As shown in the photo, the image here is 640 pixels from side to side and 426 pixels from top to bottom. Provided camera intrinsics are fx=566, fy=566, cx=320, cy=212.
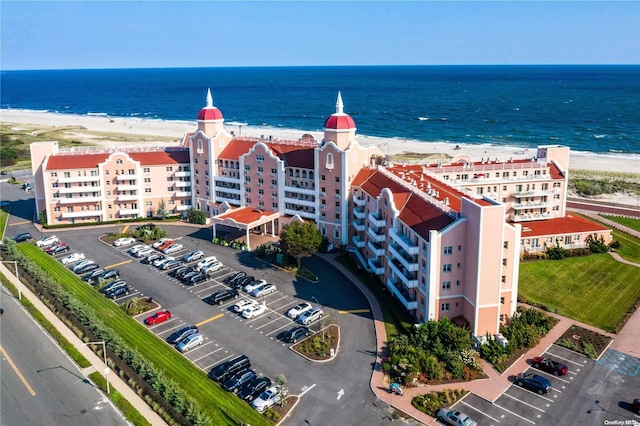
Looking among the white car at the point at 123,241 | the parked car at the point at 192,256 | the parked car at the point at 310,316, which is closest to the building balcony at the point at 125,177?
the white car at the point at 123,241

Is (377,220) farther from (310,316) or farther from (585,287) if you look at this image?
(585,287)

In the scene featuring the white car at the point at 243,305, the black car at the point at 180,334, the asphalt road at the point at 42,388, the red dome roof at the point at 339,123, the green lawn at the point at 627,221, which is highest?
the red dome roof at the point at 339,123

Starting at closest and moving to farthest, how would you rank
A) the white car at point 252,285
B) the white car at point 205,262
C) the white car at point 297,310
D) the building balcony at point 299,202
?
1. the white car at point 297,310
2. the white car at point 252,285
3. the white car at point 205,262
4. the building balcony at point 299,202

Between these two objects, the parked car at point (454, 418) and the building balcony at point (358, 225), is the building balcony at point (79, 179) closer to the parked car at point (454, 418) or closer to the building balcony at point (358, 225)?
the building balcony at point (358, 225)

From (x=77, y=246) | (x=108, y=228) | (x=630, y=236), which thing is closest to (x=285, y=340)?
(x=77, y=246)

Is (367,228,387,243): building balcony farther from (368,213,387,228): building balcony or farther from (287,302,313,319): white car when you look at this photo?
(287,302,313,319): white car

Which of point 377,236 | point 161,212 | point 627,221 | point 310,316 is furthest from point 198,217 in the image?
point 627,221

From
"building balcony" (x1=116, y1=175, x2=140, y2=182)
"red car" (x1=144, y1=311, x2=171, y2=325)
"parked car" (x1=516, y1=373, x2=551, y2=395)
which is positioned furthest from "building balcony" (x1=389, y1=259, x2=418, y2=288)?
"building balcony" (x1=116, y1=175, x2=140, y2=182)
